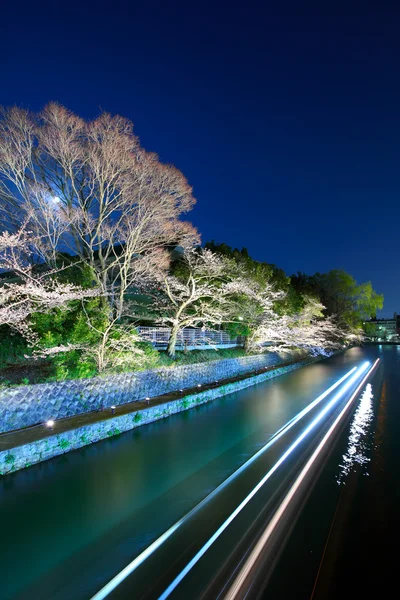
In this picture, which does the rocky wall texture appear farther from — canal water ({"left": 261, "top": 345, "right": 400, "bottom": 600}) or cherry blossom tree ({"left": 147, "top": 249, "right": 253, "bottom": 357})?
canal water ({"left": 261, "top": 345, "right": 400, "bottom": 600})

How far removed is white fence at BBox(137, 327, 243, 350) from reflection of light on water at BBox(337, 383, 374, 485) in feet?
24.7

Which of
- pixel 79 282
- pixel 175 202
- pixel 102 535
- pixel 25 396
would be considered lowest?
pixel 102 535

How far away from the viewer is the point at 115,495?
554cm

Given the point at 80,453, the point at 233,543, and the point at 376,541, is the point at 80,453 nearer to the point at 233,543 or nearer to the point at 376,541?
the point at 233,543

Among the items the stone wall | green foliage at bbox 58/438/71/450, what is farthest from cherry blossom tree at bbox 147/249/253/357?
green foliage at bbox 58/438/71/450

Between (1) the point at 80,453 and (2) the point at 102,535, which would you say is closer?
(2) the point at 102,535

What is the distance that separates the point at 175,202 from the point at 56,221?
16.0 feet

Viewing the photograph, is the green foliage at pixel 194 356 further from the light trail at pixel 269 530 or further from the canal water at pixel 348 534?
the canal water at pixel 348 534

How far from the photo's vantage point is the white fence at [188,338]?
54.2ft

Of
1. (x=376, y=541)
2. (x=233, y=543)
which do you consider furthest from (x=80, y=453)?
(x=376, y=541)

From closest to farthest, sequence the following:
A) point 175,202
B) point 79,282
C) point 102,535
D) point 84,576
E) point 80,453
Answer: point 84,576
point 102,535
point 80,453
point 79,282
point 175,202

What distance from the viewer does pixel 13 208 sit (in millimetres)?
12250

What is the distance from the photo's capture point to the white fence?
54.2 ft

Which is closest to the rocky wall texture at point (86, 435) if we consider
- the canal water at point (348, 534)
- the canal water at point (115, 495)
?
the canal water at point (115, 495)
